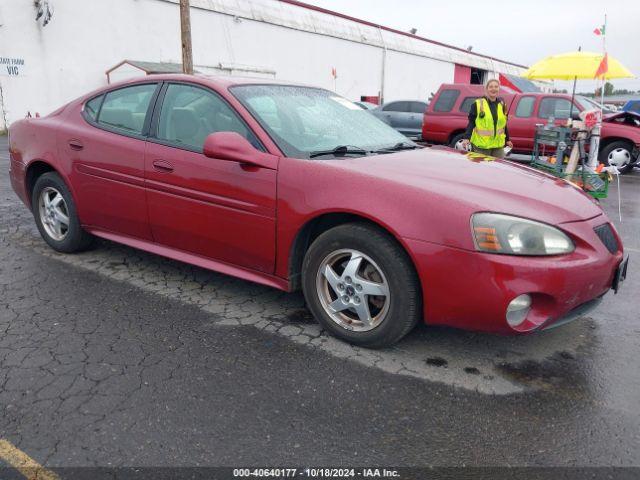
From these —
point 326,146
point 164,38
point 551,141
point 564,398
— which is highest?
point 164,38

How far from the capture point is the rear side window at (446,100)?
39.3 feet

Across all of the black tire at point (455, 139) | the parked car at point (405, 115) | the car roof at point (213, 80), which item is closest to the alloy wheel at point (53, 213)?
the car roof at point (213, 80)

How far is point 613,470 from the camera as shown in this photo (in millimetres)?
2113

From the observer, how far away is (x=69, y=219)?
4406 millimetres

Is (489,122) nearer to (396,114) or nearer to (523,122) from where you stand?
(523,122)

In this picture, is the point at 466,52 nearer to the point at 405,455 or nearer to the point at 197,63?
the point at 197,63

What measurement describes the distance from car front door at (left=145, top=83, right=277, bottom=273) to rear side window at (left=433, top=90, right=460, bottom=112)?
30.6 ft


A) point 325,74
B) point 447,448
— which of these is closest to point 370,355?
point 447,448

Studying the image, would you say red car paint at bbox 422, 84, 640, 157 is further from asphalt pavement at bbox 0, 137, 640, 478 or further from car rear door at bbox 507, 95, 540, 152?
asphalt pavement at bbox 0, 137, 640, 478

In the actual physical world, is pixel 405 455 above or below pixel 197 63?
below

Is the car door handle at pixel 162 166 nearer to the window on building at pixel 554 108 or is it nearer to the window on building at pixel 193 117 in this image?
the window on building at pixel 193 117

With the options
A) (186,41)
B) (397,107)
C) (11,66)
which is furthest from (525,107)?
(11,66)

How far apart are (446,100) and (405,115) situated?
4.31m

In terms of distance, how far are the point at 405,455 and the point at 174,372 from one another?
1.27 meters
